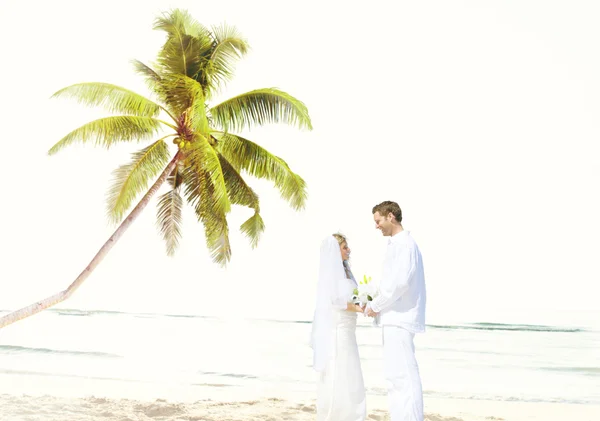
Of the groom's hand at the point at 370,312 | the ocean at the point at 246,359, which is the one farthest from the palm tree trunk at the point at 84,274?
the groom's hand at the point at 370,312

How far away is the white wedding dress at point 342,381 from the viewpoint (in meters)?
7.46

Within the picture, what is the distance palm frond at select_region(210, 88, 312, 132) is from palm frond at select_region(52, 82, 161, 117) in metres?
1.17

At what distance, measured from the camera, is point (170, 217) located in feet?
42.8

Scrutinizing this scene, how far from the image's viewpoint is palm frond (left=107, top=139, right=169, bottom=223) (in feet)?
39.2

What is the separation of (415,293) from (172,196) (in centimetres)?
740

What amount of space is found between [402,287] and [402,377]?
33.4 inches

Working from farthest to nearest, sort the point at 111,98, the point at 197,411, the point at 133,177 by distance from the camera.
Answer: the point at 133,177 < the point at 111,98 < the point at 197,411

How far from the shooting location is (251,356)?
981 inches

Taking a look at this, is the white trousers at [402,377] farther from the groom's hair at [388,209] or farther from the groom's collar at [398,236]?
the groom's hair at [388,209]

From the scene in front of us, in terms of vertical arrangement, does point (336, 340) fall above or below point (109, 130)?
below

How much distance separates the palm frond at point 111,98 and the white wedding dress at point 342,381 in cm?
610

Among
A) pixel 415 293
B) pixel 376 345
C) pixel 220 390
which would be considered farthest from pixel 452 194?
pixel 415 293

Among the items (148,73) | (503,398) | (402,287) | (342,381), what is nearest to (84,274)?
(148,73)

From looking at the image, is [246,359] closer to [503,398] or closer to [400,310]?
[503,398]
